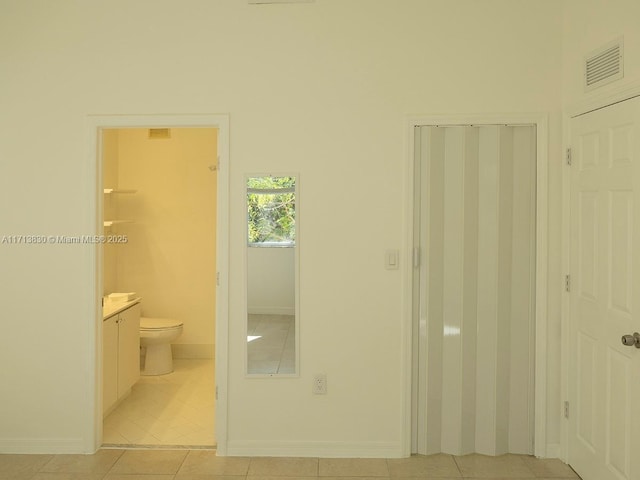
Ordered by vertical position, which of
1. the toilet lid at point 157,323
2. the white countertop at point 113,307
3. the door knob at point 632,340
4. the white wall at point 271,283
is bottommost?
the toilet lid at point 157,323

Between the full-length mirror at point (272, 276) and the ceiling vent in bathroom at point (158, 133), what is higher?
the ceiling vent in bathroom at point (158, 133)

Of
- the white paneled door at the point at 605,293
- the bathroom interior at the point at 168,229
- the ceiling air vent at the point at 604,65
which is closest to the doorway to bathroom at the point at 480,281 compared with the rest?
the white paneled door at the point at 605,293

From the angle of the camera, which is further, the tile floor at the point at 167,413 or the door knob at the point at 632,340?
the tile floor at the point at 167,413

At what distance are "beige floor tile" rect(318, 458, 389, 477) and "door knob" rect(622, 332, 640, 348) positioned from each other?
1457 mm

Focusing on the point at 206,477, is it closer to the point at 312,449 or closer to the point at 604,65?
the point at 312,449

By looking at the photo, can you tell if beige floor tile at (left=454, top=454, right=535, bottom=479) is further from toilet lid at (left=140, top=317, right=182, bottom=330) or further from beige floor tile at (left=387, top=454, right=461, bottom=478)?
toilet lid at (left=140, top=317, right=182, bottom=330)

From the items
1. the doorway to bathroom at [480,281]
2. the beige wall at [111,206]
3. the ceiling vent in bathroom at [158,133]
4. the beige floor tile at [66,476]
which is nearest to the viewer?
the beige floor tile at [66,476]

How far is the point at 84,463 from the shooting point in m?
3.58

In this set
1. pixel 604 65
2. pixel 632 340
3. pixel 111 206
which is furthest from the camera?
pixel 111 206

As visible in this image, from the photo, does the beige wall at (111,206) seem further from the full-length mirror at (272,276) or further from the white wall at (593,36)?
the white wall at (593,36)

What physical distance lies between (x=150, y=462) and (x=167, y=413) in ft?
2.62

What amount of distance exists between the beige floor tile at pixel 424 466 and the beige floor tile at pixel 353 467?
57 millimetres

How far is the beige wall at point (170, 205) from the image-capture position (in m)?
5.80

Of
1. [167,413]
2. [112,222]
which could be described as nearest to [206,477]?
[167,413]
